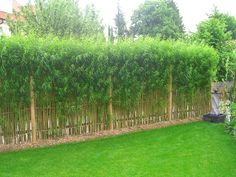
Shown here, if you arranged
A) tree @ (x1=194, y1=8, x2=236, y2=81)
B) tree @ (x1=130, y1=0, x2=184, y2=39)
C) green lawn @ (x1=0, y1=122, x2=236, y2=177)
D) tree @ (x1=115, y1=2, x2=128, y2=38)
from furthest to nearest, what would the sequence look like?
tree @ (x1=115, y1=2, x2=128, y2=38) → tree @ (x1=130, y1=0, x2=184, y2=39) → tree @ (x1=194, y1=8, x2=236, y2=81) → green lawn @ (x1=0, y1=122, x2=236, y2=177)

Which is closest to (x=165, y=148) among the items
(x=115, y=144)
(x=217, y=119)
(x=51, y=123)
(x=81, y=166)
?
(x=115, y=144)

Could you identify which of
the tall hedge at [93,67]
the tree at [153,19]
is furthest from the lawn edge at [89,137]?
the tree at [153,19]

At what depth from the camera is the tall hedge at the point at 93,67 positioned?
6266mm

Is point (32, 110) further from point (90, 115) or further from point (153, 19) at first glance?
point (153, 19)

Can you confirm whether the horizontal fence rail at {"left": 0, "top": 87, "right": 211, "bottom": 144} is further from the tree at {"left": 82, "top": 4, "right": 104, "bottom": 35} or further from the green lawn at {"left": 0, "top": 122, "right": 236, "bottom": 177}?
the tree at {"left": 82, "top": 4, "right": 104, "bottom": 35}

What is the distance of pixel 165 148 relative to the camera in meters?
6.39

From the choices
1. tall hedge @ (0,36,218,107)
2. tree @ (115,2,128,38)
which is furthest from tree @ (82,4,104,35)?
tree @ (115,2,128,38)

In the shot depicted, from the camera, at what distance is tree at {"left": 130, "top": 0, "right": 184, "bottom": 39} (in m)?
32.5

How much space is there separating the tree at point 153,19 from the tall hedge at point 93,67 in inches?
919

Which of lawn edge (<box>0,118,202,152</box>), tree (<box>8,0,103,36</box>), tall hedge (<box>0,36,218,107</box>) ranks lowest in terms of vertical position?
lawn edge (<box>0,118,202,152</box>)

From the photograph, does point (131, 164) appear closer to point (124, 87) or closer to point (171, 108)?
point (124, 87)

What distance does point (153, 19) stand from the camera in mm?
33500

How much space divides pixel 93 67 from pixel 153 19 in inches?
1087

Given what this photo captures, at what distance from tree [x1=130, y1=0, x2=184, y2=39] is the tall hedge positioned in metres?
23.3
